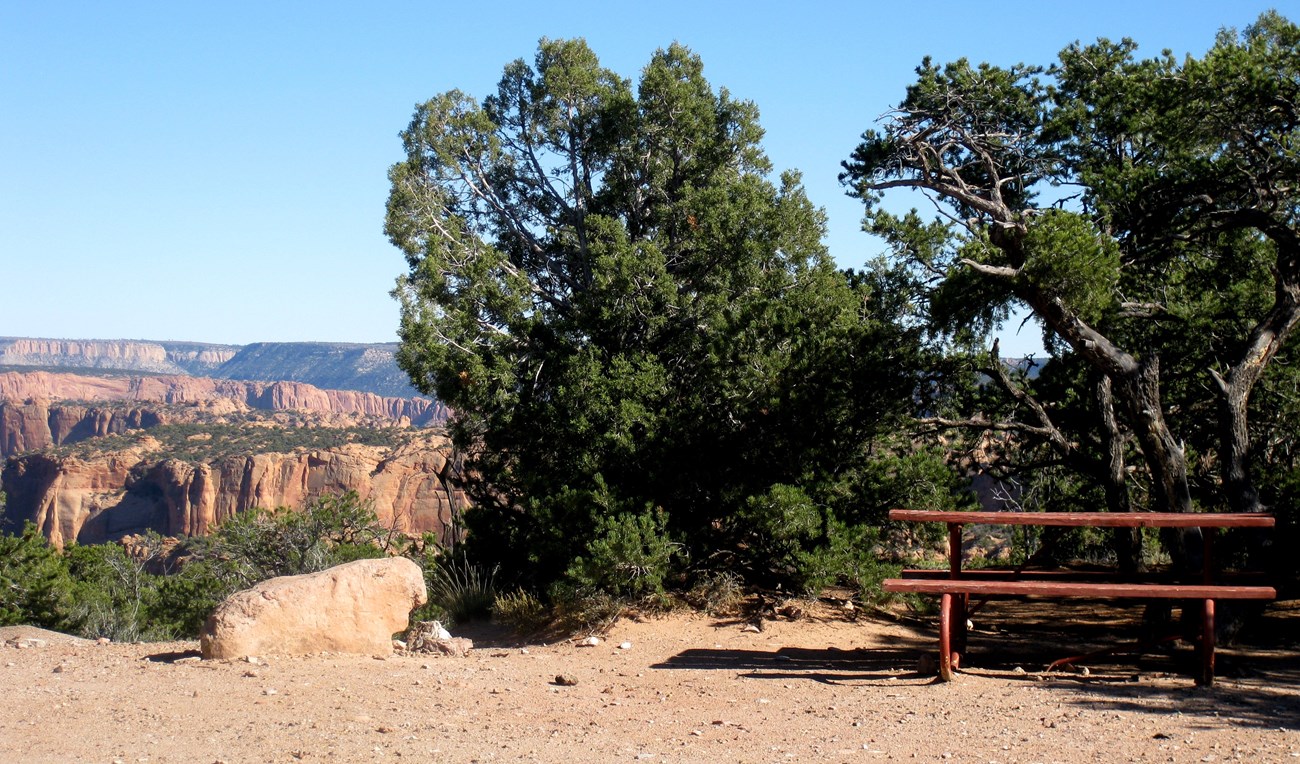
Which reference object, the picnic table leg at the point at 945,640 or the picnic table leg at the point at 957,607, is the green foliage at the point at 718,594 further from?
the picnic table leg at the point at 945,640

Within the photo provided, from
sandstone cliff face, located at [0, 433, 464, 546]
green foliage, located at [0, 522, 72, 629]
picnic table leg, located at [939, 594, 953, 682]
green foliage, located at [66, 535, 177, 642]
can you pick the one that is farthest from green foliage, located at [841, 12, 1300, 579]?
sandstone cliff face, located at [0, 433, 464, 546]

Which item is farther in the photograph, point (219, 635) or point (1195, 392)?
point (1195, 392)

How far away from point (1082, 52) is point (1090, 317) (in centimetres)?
328

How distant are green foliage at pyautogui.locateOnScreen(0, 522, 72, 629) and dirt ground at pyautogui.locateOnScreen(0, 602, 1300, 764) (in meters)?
8.54

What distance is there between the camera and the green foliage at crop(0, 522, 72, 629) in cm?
1728

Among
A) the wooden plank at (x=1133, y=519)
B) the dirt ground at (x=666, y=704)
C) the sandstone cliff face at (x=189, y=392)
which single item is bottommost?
the dirt ground at (x=666, y=704)

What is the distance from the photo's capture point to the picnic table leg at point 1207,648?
7273mm

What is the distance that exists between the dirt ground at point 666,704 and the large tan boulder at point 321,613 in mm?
188

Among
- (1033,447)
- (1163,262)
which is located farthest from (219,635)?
(1163,262)

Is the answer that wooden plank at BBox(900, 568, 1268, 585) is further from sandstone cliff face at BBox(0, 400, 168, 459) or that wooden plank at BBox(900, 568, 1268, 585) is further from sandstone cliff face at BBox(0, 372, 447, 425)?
sandstone cliff face at BBox(0, 372, 447, 425)

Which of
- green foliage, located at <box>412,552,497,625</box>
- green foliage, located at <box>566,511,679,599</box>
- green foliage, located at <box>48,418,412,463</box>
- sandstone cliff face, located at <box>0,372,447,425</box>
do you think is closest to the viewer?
green foliage, located at <box>566,511,679,599</box>

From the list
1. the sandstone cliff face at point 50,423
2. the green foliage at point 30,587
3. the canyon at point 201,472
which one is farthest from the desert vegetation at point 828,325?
the sandstone cliff face at point 50,423

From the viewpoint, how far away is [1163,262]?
398 inches

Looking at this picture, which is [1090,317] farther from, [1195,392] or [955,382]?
[1195,392]
